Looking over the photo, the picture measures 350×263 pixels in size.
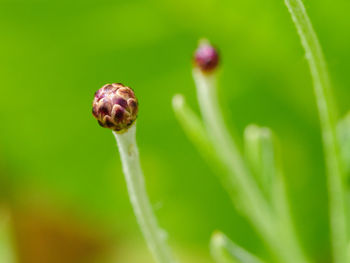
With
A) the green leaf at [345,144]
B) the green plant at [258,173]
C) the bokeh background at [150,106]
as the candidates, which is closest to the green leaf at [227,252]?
the green plant at [258,173]

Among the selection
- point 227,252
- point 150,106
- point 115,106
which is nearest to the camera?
point 115,106

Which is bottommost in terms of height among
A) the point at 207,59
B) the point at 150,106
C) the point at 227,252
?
the point at 227,252

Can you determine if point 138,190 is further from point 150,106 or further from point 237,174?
point 150,106

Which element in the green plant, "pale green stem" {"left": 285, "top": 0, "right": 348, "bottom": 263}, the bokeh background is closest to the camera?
"pale green stem" {"left": 285, "top": 0, "right": 348, "bottom": 263}

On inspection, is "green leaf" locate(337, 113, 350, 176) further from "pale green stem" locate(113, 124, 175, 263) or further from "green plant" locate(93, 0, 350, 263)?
"pale green stem" locate(113, 124, 175, 263)

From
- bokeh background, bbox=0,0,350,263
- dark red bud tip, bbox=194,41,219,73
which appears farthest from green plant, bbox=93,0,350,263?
bokeh background, bbox=0,0,350,263

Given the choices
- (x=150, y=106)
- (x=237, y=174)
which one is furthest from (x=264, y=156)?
(x=150, y=106)
